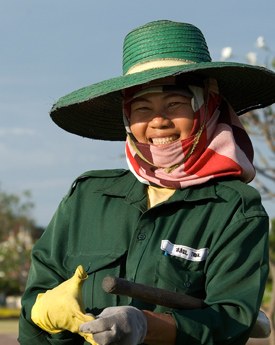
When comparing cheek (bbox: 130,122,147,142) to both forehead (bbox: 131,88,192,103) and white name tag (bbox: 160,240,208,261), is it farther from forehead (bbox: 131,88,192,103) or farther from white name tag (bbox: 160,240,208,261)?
white name tag (bbox: 160,240,208,261)

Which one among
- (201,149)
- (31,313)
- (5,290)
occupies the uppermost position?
(201,149)

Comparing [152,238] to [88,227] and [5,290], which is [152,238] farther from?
[5,290]

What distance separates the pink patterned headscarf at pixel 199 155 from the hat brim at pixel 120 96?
10 cm

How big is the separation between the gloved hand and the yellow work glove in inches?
6.8

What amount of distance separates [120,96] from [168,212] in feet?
1.68

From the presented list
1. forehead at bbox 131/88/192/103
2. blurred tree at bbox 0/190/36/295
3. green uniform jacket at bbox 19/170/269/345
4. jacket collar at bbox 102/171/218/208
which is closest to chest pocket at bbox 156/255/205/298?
green uniform jacket at bbox 19/170/269/345

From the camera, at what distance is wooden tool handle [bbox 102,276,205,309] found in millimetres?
Answer: 2709

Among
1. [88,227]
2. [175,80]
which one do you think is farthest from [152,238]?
[175,80]

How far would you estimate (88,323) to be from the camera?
2.63 m

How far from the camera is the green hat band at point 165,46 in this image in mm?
3418

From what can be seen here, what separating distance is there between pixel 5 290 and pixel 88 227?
53637mm

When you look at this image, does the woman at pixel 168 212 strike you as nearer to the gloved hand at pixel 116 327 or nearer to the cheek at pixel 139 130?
the cheek at pixel 139 130

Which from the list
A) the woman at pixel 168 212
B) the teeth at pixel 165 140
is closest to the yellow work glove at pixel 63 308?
the woman at pixel 168 212

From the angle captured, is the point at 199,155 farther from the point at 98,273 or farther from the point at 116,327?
the point at 116,327
